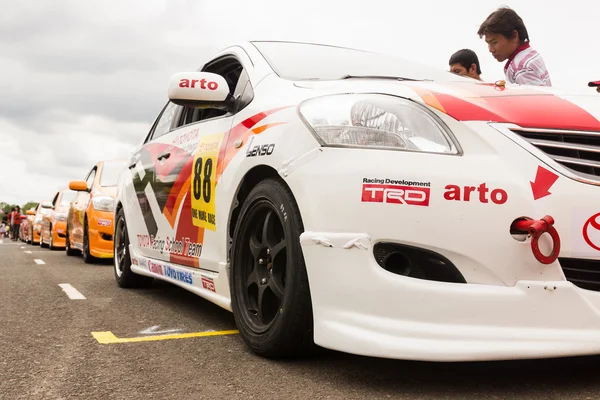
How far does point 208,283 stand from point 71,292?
2299 mm

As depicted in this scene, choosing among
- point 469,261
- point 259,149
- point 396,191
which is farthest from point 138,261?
point 469,261

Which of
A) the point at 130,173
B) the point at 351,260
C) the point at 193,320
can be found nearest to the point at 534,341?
the point at 351,260

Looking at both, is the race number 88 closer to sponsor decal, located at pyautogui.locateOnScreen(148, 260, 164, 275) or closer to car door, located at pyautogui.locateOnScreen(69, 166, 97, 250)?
sponsor decal, located at pyautogui.locateOnScreen(148, 260, 164, 275)

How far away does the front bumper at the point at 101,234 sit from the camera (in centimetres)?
897

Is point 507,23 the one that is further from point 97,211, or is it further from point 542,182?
point 97,211

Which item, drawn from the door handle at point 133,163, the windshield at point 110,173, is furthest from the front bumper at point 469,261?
the windshield at point 110,173

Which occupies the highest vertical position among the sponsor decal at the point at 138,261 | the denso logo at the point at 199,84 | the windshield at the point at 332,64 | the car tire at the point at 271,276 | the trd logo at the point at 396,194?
the windshield at the point at 332,64

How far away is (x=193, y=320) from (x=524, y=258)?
2215 millimetres

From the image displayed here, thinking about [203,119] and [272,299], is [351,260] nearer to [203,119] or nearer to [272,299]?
[272,299]

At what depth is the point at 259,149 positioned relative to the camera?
2.94 meters

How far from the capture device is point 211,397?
2.33 m

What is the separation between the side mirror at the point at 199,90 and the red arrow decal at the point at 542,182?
1.69 meters

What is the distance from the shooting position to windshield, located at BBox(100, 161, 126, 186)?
9625 millimetres

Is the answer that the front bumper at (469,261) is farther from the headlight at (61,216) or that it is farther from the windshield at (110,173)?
the headlight at (61,216)
